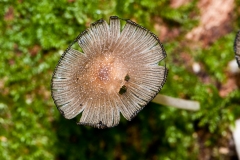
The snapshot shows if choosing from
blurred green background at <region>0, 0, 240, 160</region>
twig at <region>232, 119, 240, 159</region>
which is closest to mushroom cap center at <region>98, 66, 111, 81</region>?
blurred green background at <region>0, 0, 240, 160</region>

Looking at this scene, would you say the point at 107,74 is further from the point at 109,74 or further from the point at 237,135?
the point at 237,135

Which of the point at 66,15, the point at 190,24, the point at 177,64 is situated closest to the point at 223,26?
the point at 190,24

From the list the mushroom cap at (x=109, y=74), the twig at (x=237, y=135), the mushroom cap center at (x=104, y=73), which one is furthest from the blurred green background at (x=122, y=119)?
the mushroom cap center at (x=104, y=73)

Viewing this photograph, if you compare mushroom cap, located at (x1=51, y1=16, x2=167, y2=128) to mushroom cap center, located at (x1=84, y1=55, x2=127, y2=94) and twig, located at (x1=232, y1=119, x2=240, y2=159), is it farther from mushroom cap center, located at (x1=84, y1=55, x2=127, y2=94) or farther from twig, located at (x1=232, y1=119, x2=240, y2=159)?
twig, located at (x1=232, y1=119, x2=240, y2=159)

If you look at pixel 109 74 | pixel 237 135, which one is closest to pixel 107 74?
pixel 109 74

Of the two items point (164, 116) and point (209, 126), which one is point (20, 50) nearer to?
point (164, 116)

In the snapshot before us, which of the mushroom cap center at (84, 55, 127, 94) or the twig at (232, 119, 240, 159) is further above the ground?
the mushroom cap center at (84, 55, 127, 94)

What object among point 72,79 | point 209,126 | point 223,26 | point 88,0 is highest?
point 88,0
